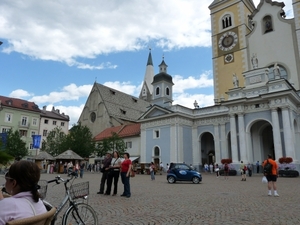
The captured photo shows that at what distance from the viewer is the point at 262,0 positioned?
39.8 metres

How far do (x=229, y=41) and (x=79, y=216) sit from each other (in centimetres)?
4255

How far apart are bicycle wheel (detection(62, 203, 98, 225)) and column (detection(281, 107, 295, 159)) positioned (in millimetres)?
28052

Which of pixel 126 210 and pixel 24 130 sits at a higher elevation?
pixel 24 130

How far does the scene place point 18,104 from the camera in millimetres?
55625

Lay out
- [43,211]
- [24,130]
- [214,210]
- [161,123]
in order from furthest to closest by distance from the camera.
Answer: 1. [24,130]
2. [161,123]
3. [214,210]
4. [43,211]

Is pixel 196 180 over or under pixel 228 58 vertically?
under

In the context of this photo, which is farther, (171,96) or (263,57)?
(171,96)

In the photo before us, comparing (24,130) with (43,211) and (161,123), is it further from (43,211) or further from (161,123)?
(43,211)

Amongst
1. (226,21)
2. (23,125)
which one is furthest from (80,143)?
(226,21)

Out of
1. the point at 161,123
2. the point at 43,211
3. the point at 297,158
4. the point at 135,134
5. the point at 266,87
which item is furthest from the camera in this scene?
the point at 135,134

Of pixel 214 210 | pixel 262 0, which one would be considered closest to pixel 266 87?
pixel 262 0

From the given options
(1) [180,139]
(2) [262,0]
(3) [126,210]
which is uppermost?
(2) [262,0]

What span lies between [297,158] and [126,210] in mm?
27807

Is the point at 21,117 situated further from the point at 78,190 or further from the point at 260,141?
the point at 78,190
